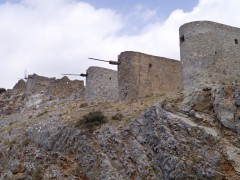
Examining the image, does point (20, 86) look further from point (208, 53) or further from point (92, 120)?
point (208, 53)

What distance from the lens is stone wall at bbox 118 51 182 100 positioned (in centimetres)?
2877

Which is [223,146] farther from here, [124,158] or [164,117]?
[124,158]

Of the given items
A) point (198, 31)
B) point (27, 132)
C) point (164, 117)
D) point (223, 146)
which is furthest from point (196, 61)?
point (27, 132)

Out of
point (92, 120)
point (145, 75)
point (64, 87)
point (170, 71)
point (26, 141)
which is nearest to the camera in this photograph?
point (92, 120)

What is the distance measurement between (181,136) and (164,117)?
169cm

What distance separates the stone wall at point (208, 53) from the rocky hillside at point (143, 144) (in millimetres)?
1210

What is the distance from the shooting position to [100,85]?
3391cm

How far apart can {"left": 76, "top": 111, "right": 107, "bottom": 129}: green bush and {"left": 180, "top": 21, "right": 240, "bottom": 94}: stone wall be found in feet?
16.0

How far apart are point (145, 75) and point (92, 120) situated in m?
6.95

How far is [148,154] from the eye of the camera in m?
20.4

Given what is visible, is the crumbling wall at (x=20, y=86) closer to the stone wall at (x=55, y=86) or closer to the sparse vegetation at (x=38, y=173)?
the stone wall at (x=55, y=86)

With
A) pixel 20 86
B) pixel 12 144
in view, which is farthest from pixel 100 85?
pixel 20 86

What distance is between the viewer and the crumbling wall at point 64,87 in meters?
40.8

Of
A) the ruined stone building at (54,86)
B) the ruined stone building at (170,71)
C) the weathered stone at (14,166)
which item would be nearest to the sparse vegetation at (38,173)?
the weathered stone at (14,166)
